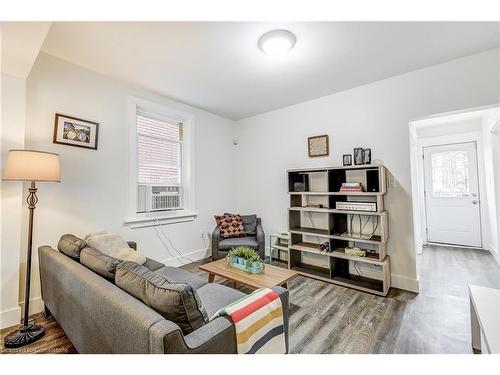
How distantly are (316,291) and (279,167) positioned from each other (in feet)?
6.53

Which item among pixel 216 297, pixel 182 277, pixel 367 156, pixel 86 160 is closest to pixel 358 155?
pixel 367 156

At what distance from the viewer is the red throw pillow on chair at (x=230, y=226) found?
3.42 m

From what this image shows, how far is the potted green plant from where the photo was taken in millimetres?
2250

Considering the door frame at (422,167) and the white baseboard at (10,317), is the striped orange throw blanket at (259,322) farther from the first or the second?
the door frame at (422,167)

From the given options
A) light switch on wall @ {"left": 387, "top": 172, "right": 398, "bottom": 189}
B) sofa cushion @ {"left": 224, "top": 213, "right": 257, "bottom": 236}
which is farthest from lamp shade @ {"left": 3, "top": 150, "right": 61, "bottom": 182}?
light switch on wall @ {"left": 387, "top": 172, "right": 398, "bottom": 189}

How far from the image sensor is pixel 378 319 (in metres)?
2.04

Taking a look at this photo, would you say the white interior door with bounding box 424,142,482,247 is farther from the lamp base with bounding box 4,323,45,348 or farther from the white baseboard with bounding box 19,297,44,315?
the white baseboard with bounding box 19,297,44,315

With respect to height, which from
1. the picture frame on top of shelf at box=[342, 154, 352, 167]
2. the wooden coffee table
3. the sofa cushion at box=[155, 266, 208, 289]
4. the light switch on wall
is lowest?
the wooden coffee table

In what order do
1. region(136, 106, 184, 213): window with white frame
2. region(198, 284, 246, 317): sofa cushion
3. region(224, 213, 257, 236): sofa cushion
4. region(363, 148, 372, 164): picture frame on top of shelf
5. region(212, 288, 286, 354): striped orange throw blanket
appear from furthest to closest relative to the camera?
1. region(224, 213, 257, 236): sofa cushion
2. region(136, 106, 184, 213): window with white frame
3. region(363, 148, 372, 164): picture frame on top of shelf
4. region(198, 284, 246, 317): sofa cushion
5. region(212, 288, 286, 354): striped orange throw blanket

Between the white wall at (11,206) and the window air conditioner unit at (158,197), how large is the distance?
1207 millimetres

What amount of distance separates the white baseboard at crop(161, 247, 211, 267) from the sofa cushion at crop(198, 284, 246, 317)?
1648mm
